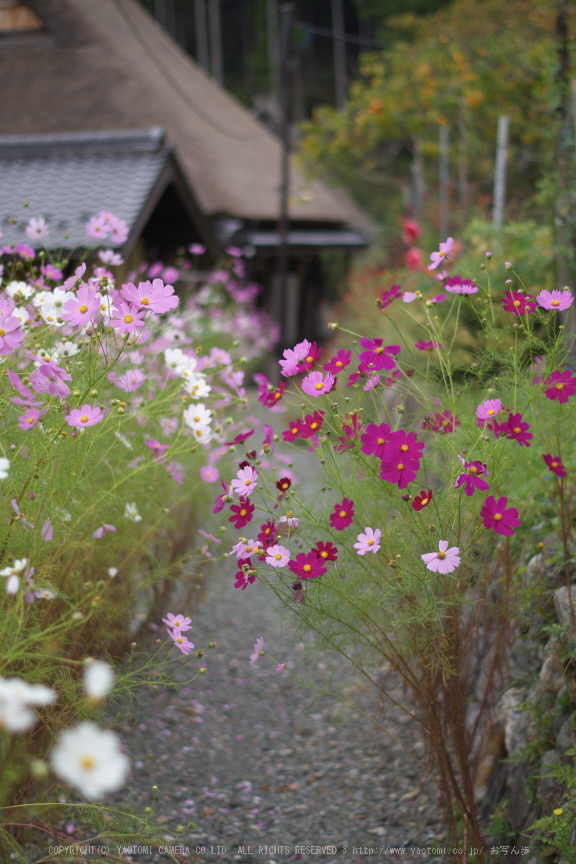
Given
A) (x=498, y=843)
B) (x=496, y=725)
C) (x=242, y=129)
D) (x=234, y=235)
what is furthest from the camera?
(x=242, y=129)

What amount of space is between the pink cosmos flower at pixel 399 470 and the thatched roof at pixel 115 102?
8447 millimetres

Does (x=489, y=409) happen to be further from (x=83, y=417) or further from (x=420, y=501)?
(x=83, y=417)

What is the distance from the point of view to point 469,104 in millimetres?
8844

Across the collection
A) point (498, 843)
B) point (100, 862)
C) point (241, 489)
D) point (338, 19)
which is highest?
point (338, 19)

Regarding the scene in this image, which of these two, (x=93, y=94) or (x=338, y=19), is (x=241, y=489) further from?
(x=338, y=19)

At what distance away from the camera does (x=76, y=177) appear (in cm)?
498

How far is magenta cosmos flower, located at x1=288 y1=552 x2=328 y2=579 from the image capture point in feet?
4.37

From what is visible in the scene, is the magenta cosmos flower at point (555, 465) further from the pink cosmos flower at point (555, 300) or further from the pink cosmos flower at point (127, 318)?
the pink cosmos flower at point (127, 318)

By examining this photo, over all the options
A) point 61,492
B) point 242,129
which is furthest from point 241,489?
point 242,129

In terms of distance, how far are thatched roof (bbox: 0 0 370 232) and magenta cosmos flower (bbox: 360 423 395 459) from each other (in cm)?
840

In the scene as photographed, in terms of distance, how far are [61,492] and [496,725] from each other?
1451mm

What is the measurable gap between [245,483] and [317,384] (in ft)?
0.87

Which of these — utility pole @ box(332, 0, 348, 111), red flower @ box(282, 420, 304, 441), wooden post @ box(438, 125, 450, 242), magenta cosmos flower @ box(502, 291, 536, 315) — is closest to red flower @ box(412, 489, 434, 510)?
red flower @ box(282, 420, 304, 441)

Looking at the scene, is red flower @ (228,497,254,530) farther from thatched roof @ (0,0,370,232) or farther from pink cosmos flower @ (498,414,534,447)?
thatched roof @ (0,0,370,232)
